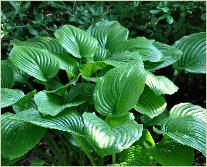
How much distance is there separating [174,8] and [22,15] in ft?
3.01

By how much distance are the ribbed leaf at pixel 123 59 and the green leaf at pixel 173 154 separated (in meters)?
0.42

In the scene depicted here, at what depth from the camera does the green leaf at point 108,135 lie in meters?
1.68

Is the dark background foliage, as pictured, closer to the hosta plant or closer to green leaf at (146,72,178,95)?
the hosta plant

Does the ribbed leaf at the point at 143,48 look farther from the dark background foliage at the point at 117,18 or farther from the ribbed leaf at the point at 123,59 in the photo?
the dark background foliage at the point at 117,18

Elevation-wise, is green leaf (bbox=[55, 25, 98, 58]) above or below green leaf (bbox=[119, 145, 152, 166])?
above

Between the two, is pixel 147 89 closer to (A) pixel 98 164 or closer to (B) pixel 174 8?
(A) pixel 98 164

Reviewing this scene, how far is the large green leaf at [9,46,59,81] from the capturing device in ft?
7.16

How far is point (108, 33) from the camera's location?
8.16 ft

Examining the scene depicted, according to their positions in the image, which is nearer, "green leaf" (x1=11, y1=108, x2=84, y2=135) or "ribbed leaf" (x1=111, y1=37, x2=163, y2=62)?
"green leaf" (x1=11, y1=108, x2=84, y2=135)

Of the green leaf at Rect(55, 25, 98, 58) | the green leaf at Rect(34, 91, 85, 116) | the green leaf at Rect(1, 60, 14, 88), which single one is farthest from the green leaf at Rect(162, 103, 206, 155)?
the green leaf at Rect(1, 60, 14, 88)

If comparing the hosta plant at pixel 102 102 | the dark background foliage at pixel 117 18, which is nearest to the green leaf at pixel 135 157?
the hosta plant at pixel 102 102

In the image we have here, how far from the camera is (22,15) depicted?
8.56ft

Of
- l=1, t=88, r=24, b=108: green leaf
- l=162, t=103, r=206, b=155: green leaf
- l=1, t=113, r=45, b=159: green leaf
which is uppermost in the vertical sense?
l=1, t=88, r=24, b=108: green leaf

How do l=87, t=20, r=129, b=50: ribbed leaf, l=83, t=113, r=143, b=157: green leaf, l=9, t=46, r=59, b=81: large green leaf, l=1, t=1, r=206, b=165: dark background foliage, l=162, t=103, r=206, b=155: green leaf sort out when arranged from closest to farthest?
l=83, t=113, r=143, b=157: green leaf → l=162, t=103, r=206, b=155: green leaf → l=9, t=46, r=59, b=81: large green leaf → l=87, t=20, r=129, b=50: ribbed leaf → l=1, t=1, r=206, b=165: dark background foliage
